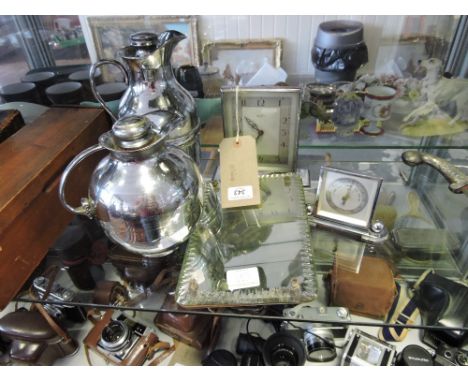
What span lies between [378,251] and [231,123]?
345 millimetres

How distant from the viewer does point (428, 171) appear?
72 cm

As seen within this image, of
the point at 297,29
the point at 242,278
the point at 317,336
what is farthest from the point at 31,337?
the point at 297,29

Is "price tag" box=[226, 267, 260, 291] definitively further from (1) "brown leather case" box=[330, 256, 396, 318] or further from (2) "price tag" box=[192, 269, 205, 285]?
(1) "brown leather case" box=[330, 256, 396, 318]

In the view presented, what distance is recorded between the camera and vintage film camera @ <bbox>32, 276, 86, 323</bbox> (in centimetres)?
53

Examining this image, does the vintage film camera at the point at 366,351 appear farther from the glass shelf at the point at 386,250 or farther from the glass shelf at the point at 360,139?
the glass shelf at the point at 360,139

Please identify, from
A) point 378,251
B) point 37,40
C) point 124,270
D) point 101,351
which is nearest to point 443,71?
point 378,251

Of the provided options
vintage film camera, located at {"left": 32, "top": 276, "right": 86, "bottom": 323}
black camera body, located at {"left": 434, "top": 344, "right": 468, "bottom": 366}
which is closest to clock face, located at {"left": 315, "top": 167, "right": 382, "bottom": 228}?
black camera body, located at {"left": 434, "top": 344, "right": 468, "bottom": 366}

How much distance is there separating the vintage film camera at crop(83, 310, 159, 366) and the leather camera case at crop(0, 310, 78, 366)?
0.18 ft

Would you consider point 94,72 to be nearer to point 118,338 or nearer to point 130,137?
point 130,137

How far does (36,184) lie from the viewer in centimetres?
46

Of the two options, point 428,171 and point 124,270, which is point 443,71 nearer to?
point 428,171

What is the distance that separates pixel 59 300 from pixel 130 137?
0.32m

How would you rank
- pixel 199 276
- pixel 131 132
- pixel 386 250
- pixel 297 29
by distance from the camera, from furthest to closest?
pixel 297 29 < pixel 386 250 < pixel 199 276 < pixel 131 132
